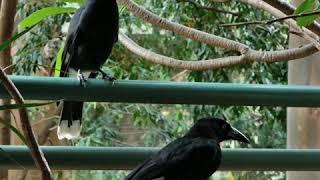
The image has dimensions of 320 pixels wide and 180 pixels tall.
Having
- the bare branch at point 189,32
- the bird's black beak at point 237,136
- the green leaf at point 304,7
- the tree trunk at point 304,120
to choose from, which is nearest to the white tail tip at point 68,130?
the bare branch at point 189,32

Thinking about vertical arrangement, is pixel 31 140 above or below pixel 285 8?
below

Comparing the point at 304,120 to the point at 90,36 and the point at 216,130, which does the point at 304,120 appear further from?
the point at 90,36

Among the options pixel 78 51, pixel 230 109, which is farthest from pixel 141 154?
pixel 230 109

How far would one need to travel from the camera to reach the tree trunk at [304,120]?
1.94 meters

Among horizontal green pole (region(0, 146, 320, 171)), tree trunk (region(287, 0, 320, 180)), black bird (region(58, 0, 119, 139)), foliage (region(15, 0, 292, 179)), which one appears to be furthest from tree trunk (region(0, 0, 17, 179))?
foliage (region(15, 0, 292, 179))

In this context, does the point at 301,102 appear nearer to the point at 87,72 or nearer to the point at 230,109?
the point at 87,72

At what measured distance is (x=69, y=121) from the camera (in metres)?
1.85

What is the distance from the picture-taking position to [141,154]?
4.24 ft

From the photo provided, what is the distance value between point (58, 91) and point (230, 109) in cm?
216

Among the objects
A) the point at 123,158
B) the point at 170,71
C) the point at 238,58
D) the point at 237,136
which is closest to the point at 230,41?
the point at 238,58

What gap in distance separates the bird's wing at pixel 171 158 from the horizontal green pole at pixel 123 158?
3cm

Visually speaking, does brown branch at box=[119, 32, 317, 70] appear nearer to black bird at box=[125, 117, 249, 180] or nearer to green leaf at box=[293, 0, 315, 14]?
black bird at box=[125, 117, 249, 180]

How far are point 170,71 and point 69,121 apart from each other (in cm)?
198

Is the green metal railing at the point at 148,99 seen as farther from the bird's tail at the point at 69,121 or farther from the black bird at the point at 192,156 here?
the bird's tail at the point at 69,121
